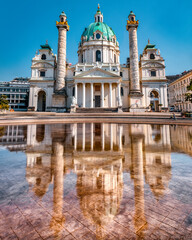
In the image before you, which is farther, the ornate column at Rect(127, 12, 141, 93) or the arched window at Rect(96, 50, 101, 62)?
the arched window at Rect(96, 50, 101, 62)

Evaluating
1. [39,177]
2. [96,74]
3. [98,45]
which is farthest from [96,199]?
[98,45]

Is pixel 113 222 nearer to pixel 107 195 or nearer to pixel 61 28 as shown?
pixel 107 195

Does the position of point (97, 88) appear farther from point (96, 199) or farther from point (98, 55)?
point (96, 199)

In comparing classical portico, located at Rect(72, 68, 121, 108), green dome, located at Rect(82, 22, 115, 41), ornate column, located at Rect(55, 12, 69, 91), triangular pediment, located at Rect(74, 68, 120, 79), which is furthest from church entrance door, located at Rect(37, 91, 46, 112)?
green dome, located at Rect(82, 22, 115, 41)

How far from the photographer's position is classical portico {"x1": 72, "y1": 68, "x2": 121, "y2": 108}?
1462 inches

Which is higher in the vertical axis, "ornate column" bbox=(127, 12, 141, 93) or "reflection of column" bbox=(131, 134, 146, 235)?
"ornate column" bbox=(127, 12, 141, 93)

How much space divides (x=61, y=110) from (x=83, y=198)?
36.5 m

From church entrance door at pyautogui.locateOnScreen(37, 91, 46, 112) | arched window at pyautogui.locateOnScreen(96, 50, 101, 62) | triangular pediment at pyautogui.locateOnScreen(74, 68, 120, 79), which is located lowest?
church entrance door at pyautogui.locateOnScreen(37, 91, 46, 112)

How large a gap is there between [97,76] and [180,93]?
3333 cm

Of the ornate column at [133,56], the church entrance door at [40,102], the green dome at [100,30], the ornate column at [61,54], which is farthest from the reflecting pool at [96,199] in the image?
the green dome at [100,30]

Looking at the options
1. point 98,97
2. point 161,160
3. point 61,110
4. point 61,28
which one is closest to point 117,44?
point 61,28

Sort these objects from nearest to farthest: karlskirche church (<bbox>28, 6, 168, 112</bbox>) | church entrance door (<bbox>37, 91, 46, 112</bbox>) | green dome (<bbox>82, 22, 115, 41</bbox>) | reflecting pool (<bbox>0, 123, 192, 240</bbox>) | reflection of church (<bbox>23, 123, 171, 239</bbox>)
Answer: reflecting pool (<bbox>0, 123, 192, 240</bbox>) < reflection of church (<bbox>23, 123, 171, 239</bbox>) < karlskirche church (<bbox>28, 6, 168, 112</bbox>) < church entrance door (<bbox>37, 91, 46, 112</bbox>) < green dome (<bbox>82, 22, 115, 41</bbox>)

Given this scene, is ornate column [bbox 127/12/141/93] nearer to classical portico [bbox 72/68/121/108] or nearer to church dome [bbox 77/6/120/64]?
classical portico [bbox 72/68/121/108]

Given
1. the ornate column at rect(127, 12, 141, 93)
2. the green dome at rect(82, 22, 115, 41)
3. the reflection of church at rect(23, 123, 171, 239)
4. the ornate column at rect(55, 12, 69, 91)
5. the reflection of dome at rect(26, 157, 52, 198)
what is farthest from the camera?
the green dome at rect(82, 22, 115, 41)
